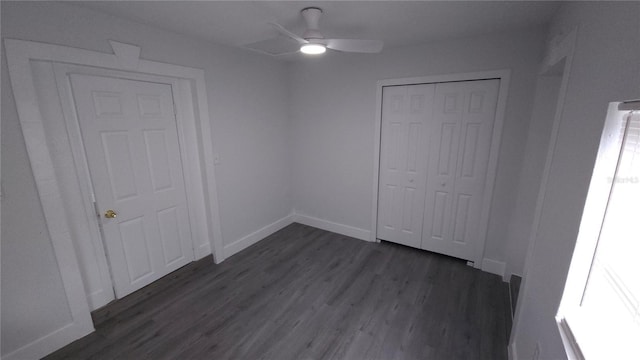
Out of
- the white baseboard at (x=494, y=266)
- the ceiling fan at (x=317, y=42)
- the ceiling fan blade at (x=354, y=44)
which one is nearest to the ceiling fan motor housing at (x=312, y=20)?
the ceiling fan at (x=317, y=42)

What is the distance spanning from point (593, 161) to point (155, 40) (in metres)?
3.04

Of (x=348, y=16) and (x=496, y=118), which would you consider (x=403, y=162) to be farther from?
(x=348, y=16)

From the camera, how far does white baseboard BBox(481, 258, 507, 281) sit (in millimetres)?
2705

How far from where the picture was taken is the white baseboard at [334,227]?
11.7 ft

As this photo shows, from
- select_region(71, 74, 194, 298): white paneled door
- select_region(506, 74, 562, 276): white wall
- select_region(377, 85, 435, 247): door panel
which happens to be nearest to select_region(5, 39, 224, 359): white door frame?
select_region(71, 74, 194, 298): white paneled door

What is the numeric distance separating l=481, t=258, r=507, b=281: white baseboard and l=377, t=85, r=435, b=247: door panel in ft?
2.36

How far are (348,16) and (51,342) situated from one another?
10.8 feet

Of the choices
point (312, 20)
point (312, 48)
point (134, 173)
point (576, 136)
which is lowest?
point (134, 173)

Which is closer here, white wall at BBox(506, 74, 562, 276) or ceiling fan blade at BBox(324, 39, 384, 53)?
ceiling fan blade at BBox(324, 39, 384, 53)

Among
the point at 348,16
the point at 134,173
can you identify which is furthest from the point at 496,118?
the point at 134,173

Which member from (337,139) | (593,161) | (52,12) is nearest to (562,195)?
(593,161)

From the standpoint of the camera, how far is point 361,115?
10.6ft

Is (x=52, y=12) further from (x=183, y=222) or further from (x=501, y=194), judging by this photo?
(x=501, y=194)

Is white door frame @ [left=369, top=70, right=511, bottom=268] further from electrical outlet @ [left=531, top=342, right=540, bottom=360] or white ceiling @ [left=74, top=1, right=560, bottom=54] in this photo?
electrical outlet @ [left=531, top=342, right=540, bottom=360]
